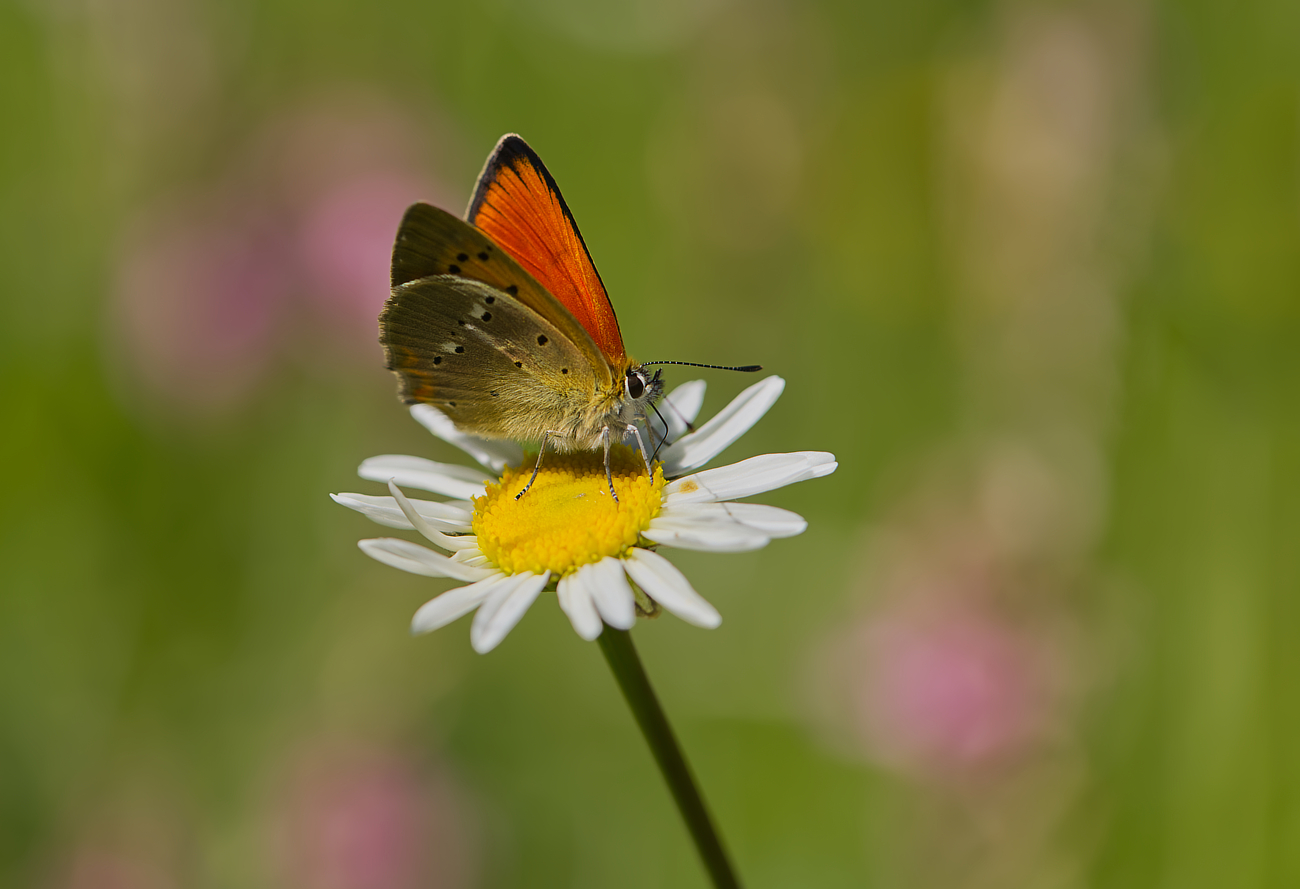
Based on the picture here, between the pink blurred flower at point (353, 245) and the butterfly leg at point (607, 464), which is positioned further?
the pink blurred flower at point (353, 245)

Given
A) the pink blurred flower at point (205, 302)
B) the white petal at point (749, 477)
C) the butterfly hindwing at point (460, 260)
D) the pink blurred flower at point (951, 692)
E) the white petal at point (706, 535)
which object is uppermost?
the pink blurred flower at point (205, 302)

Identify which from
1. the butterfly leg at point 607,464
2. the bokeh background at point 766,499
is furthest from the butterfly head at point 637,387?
the bokeh background at point 766,499

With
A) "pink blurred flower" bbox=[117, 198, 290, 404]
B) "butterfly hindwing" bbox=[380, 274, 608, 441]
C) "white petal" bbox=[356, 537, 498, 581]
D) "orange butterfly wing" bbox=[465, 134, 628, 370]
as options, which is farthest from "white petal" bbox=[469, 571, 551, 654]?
"pink blurred flower" bbox=[117, 198, 290, 404]

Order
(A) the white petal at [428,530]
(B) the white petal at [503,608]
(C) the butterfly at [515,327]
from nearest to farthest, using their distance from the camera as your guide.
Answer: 1. (B) the white petal at [503,608]
2. (A) the white petal at [428,530]
3. (C) the butterfly at [515,327]

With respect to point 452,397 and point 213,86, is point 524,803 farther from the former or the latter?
point 213,86

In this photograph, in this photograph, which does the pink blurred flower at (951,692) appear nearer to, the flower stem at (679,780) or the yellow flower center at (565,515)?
the yellow flower center at (565,515)

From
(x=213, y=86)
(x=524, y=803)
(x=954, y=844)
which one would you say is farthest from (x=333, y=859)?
(x=213, y=86)

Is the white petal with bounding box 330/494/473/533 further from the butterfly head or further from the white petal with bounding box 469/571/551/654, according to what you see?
the butterfly head
